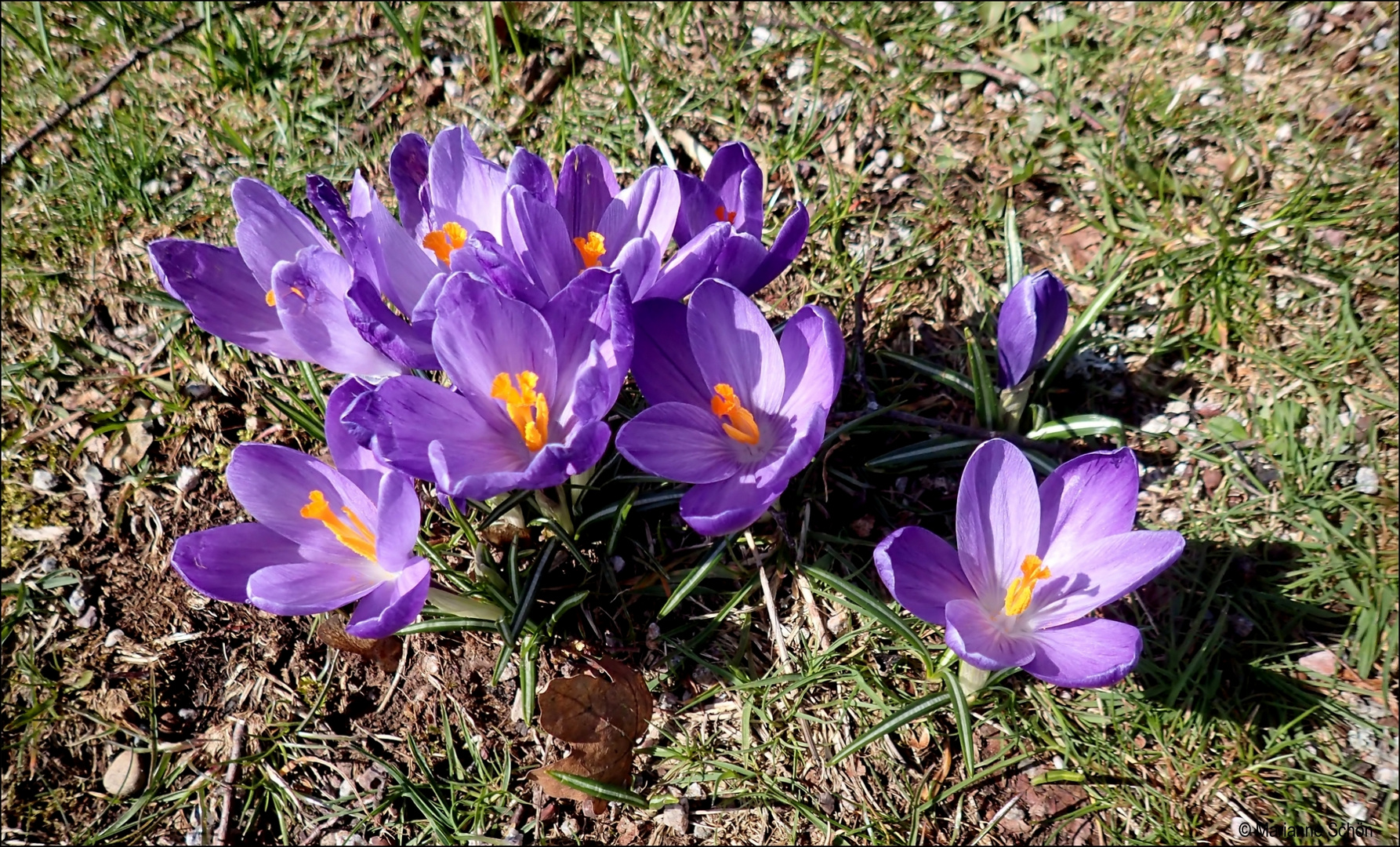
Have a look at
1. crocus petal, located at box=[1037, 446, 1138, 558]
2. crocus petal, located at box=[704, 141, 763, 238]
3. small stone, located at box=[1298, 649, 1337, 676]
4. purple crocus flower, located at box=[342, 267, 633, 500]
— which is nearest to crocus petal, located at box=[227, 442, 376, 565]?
purple crocus flower, located at box=[342, 267, 633, 500]

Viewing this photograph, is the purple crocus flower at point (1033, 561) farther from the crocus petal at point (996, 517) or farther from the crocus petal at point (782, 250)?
the crocus petal at point (782, 250)

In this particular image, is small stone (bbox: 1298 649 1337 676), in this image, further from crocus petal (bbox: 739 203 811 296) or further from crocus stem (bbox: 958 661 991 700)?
crocus petal (bbox: 739 203 811 296)

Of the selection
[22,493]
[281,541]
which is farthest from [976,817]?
[22,493]

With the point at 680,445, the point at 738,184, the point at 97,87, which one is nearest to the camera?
the point at 680,445

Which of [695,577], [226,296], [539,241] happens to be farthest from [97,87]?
[695,577]

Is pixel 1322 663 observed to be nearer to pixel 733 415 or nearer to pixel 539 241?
pixel 733 415

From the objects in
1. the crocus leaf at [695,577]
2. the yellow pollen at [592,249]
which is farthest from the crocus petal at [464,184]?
the crocus leaf at [695,577]

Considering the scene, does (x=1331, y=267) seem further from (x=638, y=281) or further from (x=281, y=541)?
(x=281, y=541)
